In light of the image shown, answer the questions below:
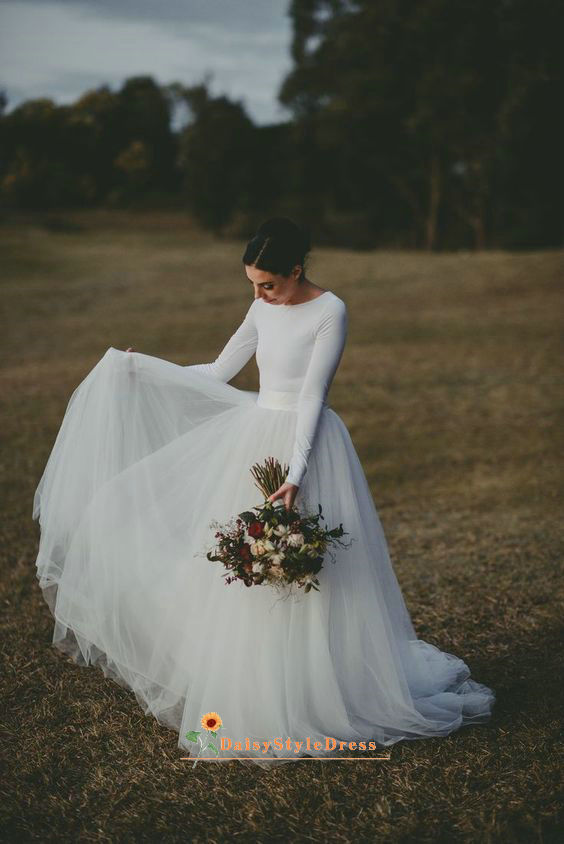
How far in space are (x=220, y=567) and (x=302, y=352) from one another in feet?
3.66

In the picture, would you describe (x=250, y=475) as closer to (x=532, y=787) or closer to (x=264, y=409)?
(x=264, y=409)

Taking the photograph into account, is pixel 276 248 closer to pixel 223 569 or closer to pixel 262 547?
pixel 262 547

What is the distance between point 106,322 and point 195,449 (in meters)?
16.0

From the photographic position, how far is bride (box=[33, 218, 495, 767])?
359cm

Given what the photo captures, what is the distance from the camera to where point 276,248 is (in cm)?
349

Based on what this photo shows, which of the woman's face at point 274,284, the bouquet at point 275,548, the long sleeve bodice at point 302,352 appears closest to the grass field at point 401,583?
the bouquet at point 275,548

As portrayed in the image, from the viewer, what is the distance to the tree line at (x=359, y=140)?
29.0 metres

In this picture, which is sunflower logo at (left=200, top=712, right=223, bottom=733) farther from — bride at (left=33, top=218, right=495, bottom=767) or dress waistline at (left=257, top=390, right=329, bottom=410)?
dress waistline at (left=257, top=390, right=329, bottom=410)

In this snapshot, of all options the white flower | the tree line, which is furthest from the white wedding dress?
the tree line

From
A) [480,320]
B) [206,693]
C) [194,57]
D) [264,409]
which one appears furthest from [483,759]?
[194,57]

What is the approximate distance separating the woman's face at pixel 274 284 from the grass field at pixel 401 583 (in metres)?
2.24

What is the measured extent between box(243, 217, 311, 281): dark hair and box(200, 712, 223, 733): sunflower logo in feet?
6.85

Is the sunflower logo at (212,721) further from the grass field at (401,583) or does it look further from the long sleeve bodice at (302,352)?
the long sleeve bodice at (302,352)

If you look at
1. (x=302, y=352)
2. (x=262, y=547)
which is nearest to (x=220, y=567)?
(x=262, y=547)
